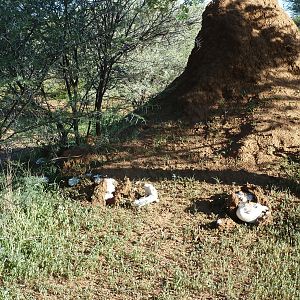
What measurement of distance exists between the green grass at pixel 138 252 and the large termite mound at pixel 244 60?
1707 millimetres

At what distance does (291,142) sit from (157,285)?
10.5 ft

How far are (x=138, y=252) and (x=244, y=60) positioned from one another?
3659 millimetres

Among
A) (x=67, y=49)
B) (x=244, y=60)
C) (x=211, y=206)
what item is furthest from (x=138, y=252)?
(x=244, y=60)

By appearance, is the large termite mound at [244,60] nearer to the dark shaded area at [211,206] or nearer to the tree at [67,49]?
the tree at [67,49]

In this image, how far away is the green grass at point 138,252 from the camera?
14.2 feet

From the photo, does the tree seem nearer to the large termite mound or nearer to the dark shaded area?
the large termite mound

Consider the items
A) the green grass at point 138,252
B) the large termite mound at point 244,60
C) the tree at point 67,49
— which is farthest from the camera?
the large termite mound at point 244,60

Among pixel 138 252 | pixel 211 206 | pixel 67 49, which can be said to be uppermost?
pixel 67 49

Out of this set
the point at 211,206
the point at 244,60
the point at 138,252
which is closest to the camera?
the point at 138,252

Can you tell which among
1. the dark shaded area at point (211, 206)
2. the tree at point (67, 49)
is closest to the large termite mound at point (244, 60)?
the tree at point (67, 49)

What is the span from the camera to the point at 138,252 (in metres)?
4.96

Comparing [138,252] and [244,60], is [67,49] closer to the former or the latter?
[138,252]

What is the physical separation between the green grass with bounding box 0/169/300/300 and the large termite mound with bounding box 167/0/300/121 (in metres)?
1.71

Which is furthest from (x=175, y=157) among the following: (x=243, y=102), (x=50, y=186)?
(x=50, y=186)
